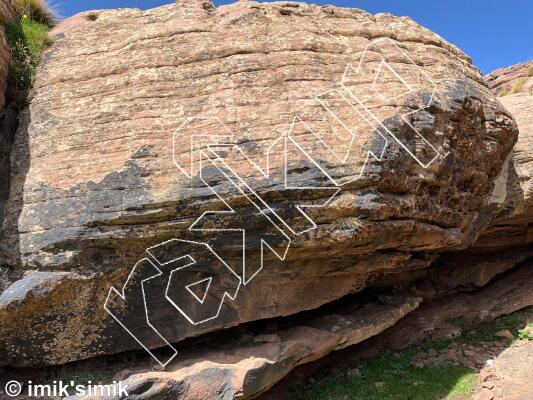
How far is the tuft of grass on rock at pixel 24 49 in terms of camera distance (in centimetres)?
755

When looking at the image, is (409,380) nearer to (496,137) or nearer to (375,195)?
(375,195)

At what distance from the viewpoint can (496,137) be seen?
7898 millimetres

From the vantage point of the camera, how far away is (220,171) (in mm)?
6137

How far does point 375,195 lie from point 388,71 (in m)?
2.06

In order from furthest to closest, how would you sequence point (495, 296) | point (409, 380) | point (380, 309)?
1. point (495, 296)
2. point (380, 309)
3. point (409, 380)

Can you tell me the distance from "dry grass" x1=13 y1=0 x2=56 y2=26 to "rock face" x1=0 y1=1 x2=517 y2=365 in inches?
52.4

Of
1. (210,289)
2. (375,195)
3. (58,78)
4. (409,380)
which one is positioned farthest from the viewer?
(409,380)

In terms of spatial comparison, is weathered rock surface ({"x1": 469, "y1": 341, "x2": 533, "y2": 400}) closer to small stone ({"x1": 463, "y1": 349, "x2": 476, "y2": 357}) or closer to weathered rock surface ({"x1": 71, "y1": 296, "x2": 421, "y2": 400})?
small stone ({"x1": 463, "y1": 349, "x2": 476, "y2": 357})

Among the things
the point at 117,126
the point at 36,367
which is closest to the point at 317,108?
the point at 117,126

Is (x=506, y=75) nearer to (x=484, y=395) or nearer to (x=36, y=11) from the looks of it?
(x=484, y=395)

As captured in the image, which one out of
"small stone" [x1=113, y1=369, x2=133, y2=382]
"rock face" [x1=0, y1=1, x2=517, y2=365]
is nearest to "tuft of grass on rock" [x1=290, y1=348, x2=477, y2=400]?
"rock face" [x1=0, y1=1, x2=517, y2=365]

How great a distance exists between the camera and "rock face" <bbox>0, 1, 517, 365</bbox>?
612cm

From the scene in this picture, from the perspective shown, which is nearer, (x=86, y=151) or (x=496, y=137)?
(x=86, y=151)

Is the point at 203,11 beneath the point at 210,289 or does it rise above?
above
